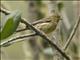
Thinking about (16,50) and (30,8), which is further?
(16,50)

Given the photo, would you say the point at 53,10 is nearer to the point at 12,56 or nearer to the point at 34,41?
the point at 34,41

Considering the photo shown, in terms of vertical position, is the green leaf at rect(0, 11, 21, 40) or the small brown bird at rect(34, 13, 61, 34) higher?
the green leaf at rect(0, 11, 21, 40)

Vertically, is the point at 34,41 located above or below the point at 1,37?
below

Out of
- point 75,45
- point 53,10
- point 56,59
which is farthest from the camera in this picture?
point 75,45

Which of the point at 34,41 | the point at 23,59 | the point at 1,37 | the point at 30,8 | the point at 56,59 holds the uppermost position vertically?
the point at 1,37

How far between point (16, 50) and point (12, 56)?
12cm

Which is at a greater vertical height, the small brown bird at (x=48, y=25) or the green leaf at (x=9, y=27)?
the green leaf at (x=9, y=27)

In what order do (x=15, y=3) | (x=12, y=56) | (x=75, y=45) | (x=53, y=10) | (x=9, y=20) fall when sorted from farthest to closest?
1. (x=12, y=56)
2. (x=15, y=3)
3. (x=75, y=45)
4. (x=53, y=10)
5. (x=9, y=20)

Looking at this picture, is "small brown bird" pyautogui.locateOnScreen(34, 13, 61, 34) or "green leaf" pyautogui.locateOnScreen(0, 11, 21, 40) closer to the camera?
"green leaf" pyautogui.locateOnScreen(0, 11, 21, 40)

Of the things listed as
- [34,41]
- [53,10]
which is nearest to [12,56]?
[34,41]

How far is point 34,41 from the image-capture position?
2.25 m

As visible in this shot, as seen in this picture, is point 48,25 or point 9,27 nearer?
point 9,27

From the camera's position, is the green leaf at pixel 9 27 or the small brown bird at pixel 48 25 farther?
the small brown bird at pixel 48 25

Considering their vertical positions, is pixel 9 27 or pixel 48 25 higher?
pixel 9 27
